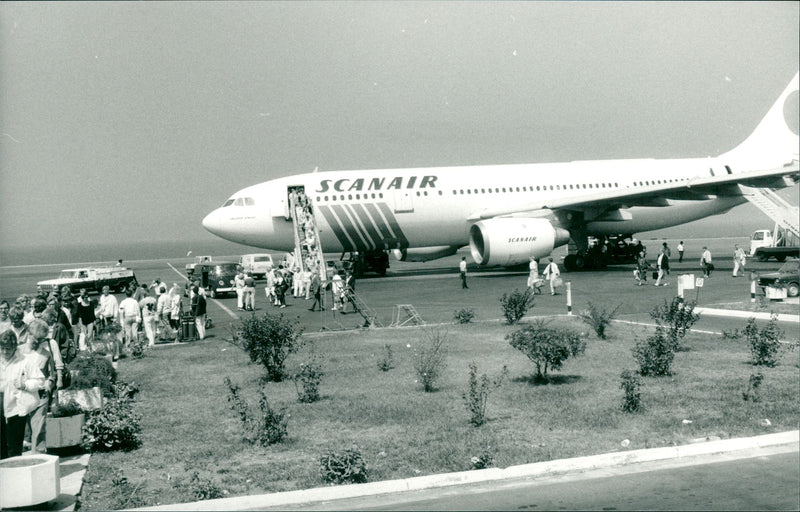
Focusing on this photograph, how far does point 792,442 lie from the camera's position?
9.54m

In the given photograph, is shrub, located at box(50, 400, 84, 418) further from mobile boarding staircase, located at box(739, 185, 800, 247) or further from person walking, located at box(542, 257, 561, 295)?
mobile boarding staircase, located at box(739, 185, 800, 247)

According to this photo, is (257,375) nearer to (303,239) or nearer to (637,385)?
(637,385)

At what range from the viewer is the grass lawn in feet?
28.8

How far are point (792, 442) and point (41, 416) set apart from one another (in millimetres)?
8760

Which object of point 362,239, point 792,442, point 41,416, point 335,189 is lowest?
point 792,442

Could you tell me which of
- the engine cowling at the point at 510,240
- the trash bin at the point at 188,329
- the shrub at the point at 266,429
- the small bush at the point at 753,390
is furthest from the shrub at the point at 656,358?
the engine cowling at the point at 510,240

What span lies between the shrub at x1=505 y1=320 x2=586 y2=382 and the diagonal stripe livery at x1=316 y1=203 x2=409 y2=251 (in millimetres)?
19443

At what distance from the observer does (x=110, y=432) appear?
9742mm

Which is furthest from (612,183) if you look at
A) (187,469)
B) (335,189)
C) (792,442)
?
(187,469)

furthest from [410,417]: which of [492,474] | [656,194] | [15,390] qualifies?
[656,194]

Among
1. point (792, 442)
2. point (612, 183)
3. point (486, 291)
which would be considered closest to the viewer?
point (792, 442)

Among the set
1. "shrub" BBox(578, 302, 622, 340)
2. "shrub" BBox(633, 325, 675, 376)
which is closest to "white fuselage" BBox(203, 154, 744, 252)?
"shrub" BBox(578, 302, 622, 340)

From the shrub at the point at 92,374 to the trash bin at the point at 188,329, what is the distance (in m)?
6.52

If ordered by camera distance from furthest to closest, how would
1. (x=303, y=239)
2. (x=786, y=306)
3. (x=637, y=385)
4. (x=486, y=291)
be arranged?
(x=303, y=239) < (x=486, y=291) < (x=786, y=306) < (x=637, y=385)
